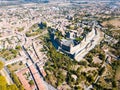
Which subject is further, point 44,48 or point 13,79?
point 44,48

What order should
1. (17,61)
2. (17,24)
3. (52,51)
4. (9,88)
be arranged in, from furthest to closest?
(17,24), (52,51), (17,61), (9,88)

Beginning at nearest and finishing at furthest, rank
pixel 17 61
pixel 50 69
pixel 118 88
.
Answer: pixel 118 88 → pixel 50 69 → pixel 17 61

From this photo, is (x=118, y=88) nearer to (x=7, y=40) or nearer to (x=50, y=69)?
(x=50, y=69)

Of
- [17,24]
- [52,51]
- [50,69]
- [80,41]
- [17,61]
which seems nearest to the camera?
[50,69]

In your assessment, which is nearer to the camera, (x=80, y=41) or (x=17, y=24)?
(x=80, y=41)

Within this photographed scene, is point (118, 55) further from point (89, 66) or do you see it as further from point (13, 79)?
point (13, 79)

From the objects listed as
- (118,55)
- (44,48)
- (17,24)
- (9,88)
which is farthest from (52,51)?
(17,24)

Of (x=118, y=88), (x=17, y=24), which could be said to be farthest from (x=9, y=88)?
(x=17, y=24)

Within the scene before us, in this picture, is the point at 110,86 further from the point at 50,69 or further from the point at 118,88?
the point at 50,69

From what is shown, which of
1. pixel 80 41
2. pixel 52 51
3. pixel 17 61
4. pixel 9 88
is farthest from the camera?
pixel 80 41
